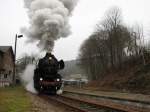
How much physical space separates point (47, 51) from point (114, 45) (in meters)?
31.6

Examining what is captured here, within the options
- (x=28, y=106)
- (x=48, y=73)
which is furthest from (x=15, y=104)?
(x=48, y=73)

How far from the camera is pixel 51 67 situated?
24422 mm

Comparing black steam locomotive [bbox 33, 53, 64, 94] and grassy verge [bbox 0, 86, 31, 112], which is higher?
black steam locomotive [bbox 33, 53, 64, 94]

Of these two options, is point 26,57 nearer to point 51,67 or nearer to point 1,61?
point 1,61

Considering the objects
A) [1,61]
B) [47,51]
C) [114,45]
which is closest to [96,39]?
[114,45]

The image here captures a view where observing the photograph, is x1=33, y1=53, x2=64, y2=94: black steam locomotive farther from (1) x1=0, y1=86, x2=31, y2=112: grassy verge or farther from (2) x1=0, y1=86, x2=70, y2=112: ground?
(2) x1=0, y1=86, x2=70, y2=112: ground

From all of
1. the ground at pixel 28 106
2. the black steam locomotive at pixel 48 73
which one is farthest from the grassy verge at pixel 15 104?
the black steam locomotive at pixel 48 73

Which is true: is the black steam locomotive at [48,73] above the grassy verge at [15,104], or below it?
above

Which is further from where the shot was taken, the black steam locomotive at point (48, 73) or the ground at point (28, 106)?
the black steam locomotive at point (48, 73)

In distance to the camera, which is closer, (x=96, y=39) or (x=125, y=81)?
(x=125, y=81)

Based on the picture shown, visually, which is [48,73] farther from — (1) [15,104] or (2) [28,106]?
(2) [28,106]

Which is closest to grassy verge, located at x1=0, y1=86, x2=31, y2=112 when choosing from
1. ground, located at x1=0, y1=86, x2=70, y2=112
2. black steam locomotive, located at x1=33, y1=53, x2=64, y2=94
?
ground, located at x1=0, y1=86, x2=70, y2=112

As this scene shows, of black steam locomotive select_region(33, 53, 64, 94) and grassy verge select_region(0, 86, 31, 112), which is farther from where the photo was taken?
black steam locomotive select_region(33, 53, 64, 94)

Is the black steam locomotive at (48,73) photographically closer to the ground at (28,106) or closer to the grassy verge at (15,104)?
the grassy verge at (15,104)
